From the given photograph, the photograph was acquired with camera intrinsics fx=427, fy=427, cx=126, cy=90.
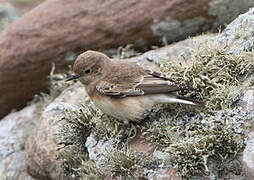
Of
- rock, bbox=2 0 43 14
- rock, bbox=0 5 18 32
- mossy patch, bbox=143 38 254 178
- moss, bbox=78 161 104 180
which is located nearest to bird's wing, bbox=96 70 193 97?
mossy patch, bbox=143 38 254 178

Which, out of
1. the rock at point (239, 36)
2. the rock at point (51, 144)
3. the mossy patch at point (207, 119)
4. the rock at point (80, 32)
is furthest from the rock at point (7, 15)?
the rock at point (239, 36)

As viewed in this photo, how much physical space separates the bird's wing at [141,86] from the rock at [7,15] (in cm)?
702

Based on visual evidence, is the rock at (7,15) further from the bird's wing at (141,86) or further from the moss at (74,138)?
the bird's wing at (141,86)

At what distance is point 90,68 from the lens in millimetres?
6277

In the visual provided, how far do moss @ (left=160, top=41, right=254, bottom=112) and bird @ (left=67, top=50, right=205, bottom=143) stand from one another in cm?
27

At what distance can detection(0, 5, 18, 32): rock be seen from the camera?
12.1 meters

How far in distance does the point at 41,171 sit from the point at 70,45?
283 cm

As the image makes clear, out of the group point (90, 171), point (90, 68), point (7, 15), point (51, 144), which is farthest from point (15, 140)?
point (7, 15)

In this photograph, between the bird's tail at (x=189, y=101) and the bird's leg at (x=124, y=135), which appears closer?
the bird's tail at (x=189, y=101)

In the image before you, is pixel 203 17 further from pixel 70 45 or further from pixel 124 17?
pixel 70 45

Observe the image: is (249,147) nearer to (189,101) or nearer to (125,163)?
(189,101)

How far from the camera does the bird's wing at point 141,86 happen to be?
5629 mm

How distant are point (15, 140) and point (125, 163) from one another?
13.0 feet

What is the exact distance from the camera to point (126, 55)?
28.6 feet
